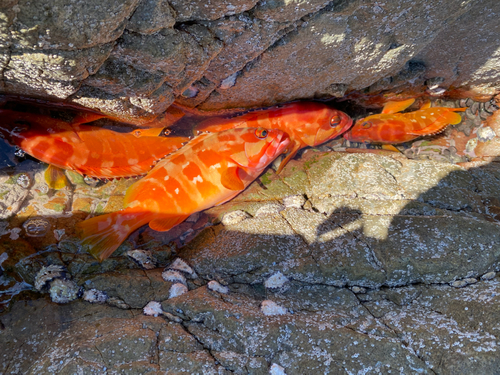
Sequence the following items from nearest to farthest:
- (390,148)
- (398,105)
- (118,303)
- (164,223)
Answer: (118,303)
(164,223)
(390,148)
(398,105)

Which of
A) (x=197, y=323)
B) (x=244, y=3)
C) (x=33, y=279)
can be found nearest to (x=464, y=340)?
(x=197, y=323)

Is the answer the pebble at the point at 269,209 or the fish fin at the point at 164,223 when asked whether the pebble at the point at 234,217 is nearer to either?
the pebble at the point at 269,209

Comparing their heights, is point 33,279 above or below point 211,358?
above

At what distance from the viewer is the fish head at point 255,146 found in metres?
4.20

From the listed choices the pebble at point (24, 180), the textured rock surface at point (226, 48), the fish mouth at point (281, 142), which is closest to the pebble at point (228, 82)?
the textured rock surface at point (226, 48)

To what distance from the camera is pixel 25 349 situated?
271 cm

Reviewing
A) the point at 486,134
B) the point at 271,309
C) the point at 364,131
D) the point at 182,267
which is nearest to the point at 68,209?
the point at 182,267

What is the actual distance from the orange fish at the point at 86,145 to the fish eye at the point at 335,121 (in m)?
2.09

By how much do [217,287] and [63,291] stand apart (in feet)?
4.78

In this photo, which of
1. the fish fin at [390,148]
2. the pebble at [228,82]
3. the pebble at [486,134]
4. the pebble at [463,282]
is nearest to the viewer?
the pebble at [463,282]

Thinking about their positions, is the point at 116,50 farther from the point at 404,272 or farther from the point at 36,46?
the point at 404,272

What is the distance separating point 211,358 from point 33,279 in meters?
2.15

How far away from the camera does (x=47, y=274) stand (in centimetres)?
321

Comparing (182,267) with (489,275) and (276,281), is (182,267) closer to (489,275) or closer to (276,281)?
(276,281)
